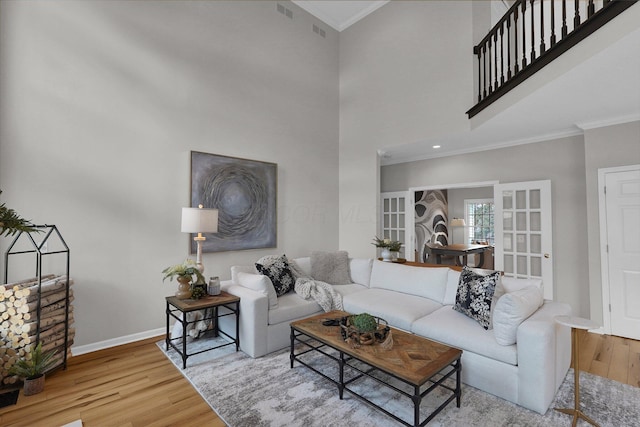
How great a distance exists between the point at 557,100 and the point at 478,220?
5.92 metres

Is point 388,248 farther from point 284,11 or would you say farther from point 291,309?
point 284,11

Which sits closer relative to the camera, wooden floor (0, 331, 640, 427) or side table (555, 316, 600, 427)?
side table (555, 316, 600, 427)

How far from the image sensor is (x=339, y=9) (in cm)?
536

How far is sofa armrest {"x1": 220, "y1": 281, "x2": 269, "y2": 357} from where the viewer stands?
2902 mm

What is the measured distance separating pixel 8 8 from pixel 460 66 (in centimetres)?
498

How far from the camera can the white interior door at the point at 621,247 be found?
3.55 metres

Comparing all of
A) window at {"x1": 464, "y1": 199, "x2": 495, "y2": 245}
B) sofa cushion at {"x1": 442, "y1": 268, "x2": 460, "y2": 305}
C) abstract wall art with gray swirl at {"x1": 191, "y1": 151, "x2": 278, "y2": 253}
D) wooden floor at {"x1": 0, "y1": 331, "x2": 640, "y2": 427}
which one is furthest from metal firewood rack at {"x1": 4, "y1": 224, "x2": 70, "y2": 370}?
window at {"x1": 464, "y1": 199, "x2": 495, "y2": 245}

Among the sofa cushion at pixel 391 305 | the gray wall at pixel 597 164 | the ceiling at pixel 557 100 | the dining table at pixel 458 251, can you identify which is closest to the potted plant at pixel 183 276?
the sofa cushion at pixel 391 305

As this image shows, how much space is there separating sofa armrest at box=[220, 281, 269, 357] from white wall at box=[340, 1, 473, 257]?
2700mm

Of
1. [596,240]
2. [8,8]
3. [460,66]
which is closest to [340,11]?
[460,66]

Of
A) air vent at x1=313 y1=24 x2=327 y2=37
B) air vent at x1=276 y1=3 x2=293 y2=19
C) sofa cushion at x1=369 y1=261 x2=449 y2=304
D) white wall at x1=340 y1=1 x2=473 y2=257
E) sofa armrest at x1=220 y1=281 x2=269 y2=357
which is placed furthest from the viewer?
air vent at x1=313 y1=24 x2=327 y2=37

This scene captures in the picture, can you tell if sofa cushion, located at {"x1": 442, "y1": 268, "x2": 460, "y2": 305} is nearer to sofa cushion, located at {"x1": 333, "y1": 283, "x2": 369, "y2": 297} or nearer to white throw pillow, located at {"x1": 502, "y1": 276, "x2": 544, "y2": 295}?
white throw pillow, located at {"x1": 502, "y1": 276, "x2": 544, "y2": 295}

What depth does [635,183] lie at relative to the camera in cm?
354

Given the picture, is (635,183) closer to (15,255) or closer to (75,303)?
(75,303)
